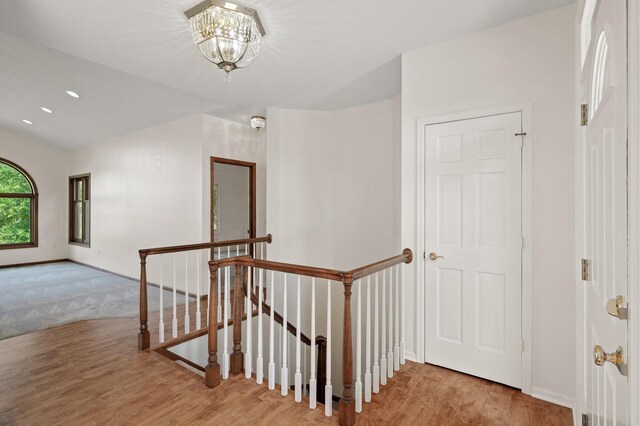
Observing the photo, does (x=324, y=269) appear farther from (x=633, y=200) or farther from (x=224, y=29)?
(x=224, y=29)

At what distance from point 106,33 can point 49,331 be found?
10.5 feet

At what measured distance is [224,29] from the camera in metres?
2.17

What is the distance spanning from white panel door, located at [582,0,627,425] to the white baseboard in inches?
23.5

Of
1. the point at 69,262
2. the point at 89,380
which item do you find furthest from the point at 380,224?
the point at 69,262

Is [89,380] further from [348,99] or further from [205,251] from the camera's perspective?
[348,99]

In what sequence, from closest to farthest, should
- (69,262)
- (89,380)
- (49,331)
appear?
(89,380)
(49,331)
(69,262)

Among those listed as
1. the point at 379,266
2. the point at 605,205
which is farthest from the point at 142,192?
the point at 605,205

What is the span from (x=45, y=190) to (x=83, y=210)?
41.5 inches

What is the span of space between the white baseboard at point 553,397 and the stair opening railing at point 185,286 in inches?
111

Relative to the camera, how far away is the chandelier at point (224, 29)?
7.07ft

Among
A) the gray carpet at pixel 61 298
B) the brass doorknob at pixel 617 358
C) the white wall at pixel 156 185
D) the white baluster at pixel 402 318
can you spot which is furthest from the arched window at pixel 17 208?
the brass doorknob at pixel 617 358

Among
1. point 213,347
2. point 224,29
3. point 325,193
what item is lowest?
point 213,347

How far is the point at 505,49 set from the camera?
2.42 metres

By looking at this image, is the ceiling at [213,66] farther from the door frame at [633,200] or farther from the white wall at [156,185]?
the door frame at [633,200]
